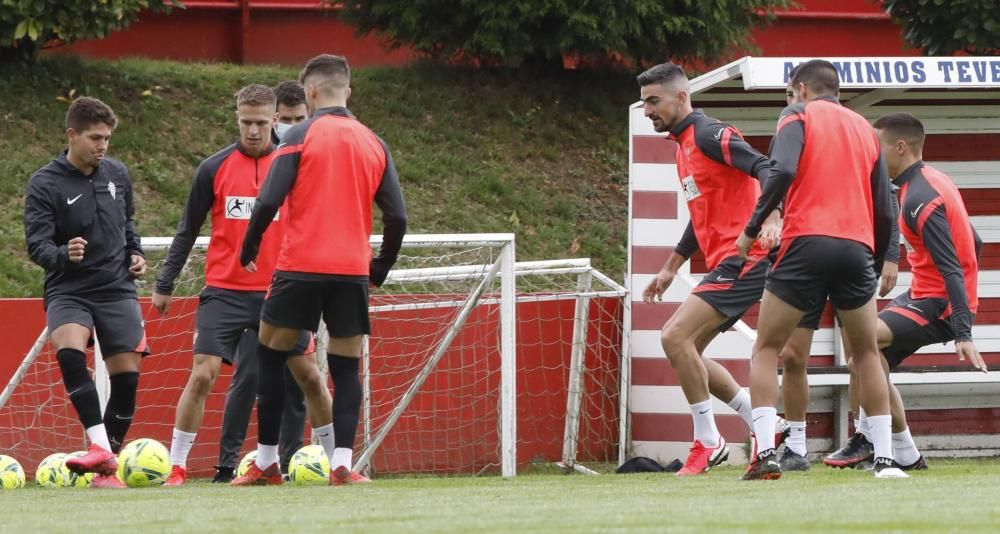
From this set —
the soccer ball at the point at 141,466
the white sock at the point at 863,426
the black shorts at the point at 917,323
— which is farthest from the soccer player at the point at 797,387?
the soccer ball at the point at 141,466

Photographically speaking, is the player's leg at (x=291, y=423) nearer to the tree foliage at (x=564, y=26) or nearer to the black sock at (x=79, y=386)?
the black sock at (x=79, y=386)

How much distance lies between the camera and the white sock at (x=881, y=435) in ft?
25.8

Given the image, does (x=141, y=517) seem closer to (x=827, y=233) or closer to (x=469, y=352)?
(x=827, y=233)

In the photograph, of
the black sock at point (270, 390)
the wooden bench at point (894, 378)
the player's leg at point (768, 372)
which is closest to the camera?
the player's leg at point (768, 372)

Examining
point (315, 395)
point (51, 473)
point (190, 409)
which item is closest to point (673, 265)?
point (315, 395)

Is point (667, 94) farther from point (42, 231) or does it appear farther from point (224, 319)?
point (42, 231)

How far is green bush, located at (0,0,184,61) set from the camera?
15047 millimetres

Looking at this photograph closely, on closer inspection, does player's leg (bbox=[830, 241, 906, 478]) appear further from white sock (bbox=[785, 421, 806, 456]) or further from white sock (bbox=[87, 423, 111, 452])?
white sock (bbox=[87, 423, 111, 452])

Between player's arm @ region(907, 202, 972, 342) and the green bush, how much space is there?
8760 mm

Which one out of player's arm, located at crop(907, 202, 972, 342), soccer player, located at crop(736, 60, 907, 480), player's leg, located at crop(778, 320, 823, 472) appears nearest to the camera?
soccer player, located at crop(736, 60, 907, 480)

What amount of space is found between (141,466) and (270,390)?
92cm

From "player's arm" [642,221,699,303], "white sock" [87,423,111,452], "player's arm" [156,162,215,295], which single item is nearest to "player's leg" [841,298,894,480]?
"player's arm" [642,221,699,303]

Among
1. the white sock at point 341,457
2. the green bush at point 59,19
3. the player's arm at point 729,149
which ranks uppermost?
the green bush at point 59,19

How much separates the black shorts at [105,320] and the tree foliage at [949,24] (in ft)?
34.4
